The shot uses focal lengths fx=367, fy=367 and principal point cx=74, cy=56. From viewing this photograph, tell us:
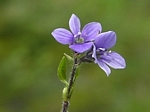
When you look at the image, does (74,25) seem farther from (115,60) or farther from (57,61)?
(57,61)

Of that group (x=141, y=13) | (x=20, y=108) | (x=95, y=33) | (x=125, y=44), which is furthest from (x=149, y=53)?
(x=95, y=33)

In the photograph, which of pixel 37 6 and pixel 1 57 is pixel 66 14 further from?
pixel 1 57

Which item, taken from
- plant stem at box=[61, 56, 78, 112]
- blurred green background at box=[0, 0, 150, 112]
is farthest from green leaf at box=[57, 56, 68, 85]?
blurred green background at box=[0, 0, 150, 112]

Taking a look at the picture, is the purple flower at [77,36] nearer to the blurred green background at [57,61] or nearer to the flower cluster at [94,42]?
the flower cluster at [94,42]

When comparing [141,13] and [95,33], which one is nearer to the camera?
[95,33]

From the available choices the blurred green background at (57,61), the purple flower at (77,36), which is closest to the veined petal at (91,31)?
the purple flower at (77,36)

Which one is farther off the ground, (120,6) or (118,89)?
(120,6)

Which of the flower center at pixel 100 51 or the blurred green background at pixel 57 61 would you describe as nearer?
the flower center at pixel 100 51

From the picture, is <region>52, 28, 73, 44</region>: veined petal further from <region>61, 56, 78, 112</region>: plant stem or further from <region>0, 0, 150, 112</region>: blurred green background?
<region>0, 0, 150, 112</region>: blurred green background
